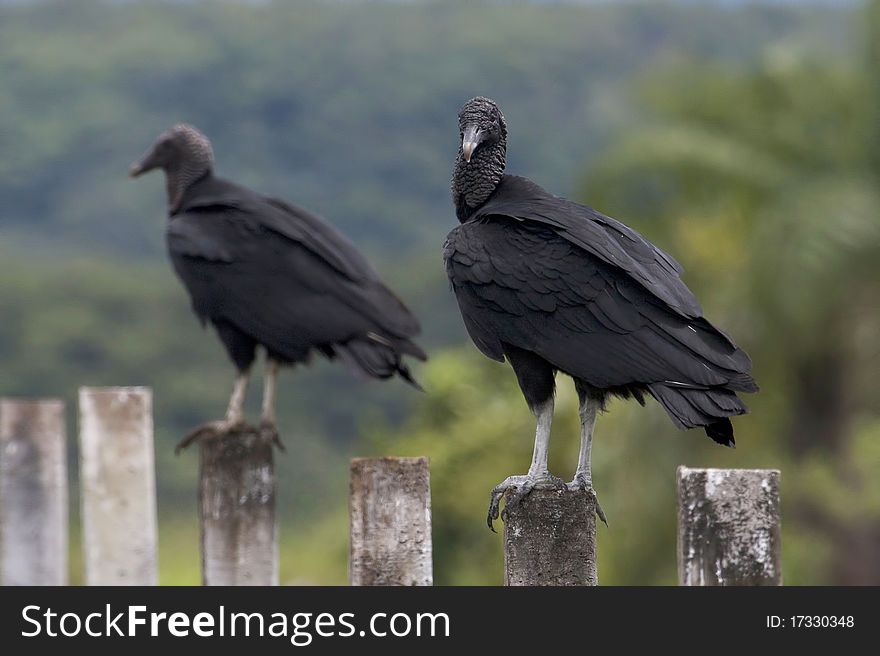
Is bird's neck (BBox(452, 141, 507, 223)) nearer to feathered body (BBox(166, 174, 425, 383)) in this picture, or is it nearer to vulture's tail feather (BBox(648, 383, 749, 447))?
vulture's tail feather (BBox(648, 383, 749, 447))

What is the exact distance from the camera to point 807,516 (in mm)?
10836

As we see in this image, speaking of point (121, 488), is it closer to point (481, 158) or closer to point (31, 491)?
point (31, 491)

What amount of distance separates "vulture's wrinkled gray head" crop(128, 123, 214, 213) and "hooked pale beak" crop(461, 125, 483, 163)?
8.06 ft

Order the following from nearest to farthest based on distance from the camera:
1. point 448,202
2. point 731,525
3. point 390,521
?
point 731,525
point 390,521
point 448,202

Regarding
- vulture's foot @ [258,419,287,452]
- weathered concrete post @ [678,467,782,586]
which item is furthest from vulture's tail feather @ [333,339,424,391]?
weathered concrete post @ [678,467,782,586]

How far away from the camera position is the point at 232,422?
5402mm

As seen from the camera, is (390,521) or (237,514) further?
(237,514)

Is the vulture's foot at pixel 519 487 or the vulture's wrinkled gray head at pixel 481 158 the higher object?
the vulture's wrinkled gray head at pixel 481 158

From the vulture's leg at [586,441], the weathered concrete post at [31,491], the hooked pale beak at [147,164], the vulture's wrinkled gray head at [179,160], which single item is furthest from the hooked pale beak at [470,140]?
the hooked pale beak at [147,164]

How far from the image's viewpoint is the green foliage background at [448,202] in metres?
10.2

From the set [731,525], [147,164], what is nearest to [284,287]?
[147,164]

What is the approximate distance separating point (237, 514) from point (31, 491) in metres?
1.37

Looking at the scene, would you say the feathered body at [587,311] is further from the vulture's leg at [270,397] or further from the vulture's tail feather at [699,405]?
the vulture's leg at [270,397]

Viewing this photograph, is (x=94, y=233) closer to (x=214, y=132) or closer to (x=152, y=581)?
(x=214, y=132)
